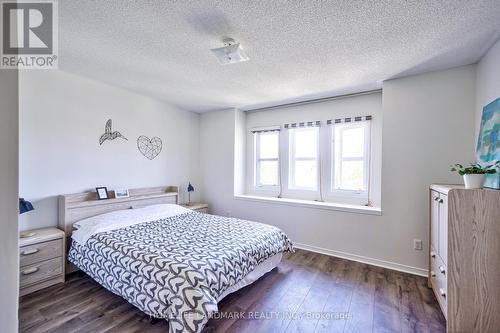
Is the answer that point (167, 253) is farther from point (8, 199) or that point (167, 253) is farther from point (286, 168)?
point (286, 168)

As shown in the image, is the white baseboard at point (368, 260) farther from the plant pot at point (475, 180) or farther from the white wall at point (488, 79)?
the white wall at point (488, 79)

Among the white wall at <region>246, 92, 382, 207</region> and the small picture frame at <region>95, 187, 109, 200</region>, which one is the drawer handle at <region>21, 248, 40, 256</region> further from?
the white wall at <region>246, 92, 382, 207</region>

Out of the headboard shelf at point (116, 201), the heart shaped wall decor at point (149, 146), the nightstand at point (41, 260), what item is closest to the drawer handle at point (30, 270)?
the nightstand at point (41, 260)

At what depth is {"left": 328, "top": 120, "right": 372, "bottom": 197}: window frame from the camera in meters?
3.32

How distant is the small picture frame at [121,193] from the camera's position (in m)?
3.08

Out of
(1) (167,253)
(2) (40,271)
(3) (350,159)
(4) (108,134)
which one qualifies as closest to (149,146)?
(4) (108,134)

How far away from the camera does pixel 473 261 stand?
157cm

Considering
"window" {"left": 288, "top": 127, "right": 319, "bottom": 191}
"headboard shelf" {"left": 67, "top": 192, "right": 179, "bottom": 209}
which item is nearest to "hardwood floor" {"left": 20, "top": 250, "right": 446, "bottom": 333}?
"headboard shelf" {"left": 67, "top": 192, "right": 179, "bottom": 209}

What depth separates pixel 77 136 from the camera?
2805 mm

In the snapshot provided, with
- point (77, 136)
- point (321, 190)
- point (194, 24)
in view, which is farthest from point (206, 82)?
point (321, 190)

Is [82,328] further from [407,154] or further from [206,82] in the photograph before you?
[407,154]

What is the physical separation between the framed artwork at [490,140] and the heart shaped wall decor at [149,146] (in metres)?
4.01

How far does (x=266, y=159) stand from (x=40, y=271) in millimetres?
3441

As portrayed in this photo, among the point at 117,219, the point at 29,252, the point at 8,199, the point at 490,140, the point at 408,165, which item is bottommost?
the point at 29,252
